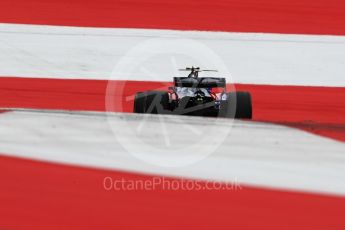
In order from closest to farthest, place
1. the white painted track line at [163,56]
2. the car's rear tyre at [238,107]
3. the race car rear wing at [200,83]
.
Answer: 1. the car's rear tyre at [238,107]
2. the race car rear wing at [200,83]
3. the white painted track line at [163,56]

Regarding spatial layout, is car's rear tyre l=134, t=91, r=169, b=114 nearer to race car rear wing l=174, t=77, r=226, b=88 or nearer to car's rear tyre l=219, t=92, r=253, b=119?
race car rear wing l=174, t=77, r=226, b=88

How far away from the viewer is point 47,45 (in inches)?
572

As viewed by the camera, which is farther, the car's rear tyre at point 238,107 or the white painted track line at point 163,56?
the white painted track line at point 163,56

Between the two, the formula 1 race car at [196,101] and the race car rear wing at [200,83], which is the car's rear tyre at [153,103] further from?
the race car rear wing at [200,83]

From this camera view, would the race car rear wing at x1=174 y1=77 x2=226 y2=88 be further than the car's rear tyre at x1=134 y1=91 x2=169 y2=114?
Yes

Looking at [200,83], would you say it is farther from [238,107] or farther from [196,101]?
[238,107]

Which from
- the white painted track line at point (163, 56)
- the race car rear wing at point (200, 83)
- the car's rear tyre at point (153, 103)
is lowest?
the car's rear tyre at point (153, 103)

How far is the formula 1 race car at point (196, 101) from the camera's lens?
925cm

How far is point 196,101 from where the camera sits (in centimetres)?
938

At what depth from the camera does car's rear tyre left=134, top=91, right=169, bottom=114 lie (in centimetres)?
927

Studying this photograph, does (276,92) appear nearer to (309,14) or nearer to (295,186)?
(309,14)

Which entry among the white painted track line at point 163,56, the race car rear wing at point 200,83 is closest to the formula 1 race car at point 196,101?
the race car rear wing at point 200,83

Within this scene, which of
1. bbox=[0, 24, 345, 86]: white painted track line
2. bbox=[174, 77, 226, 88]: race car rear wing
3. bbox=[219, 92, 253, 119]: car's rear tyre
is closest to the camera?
bbox=[219, 92, 253, 119]: car's rear tyre

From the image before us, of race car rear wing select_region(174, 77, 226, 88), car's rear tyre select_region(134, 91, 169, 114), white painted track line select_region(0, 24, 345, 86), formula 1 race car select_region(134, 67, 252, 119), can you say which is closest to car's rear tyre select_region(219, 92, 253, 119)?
formula 1 race car select_region(134, 67, 252, 119)
